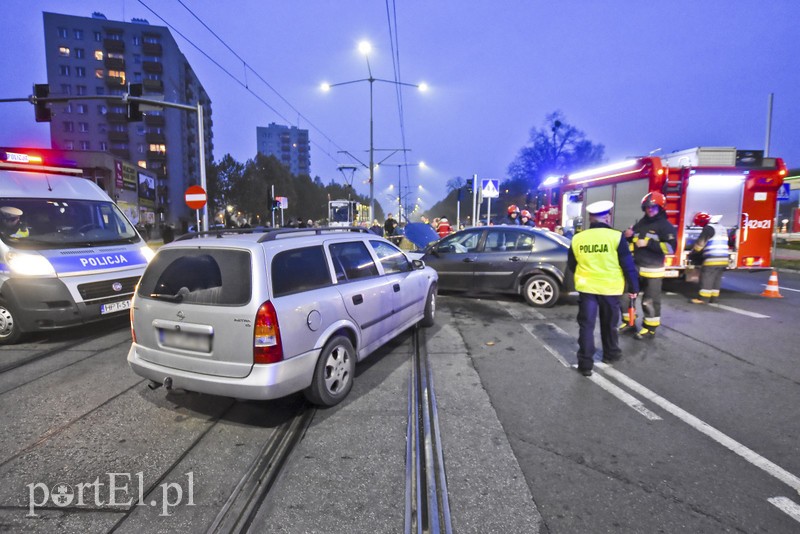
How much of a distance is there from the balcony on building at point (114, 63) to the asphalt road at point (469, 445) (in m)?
69.4

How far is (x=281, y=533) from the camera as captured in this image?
2.37m

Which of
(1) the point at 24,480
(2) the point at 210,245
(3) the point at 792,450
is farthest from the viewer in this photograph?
(2) the point at 210,245

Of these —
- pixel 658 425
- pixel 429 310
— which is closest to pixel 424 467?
pixel 658 425

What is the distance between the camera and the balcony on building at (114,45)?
191ft

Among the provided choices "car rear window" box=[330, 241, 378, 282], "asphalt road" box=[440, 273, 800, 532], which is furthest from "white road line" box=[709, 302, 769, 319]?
"car rear window" box=[330, 241, 378, 282]

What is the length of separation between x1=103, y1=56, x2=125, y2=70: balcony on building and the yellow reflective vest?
239 feet

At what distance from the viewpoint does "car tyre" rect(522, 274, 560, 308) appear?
26.3 feet

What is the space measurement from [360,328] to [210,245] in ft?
5.15

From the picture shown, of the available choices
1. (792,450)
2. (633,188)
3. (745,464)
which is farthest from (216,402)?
(633,188)

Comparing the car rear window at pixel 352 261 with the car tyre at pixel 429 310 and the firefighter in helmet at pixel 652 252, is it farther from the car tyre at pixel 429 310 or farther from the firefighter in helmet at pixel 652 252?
the firefighter in helmet at pixel 652 252

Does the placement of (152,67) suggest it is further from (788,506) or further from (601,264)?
(788,506)

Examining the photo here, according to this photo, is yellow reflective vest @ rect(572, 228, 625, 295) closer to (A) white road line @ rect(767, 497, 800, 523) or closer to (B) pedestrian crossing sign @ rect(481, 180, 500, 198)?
(A) white road line @ rect(767, 497, 800, 523)

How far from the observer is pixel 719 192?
349 inches

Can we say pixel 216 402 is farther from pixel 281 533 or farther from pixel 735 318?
pixel 735 318
